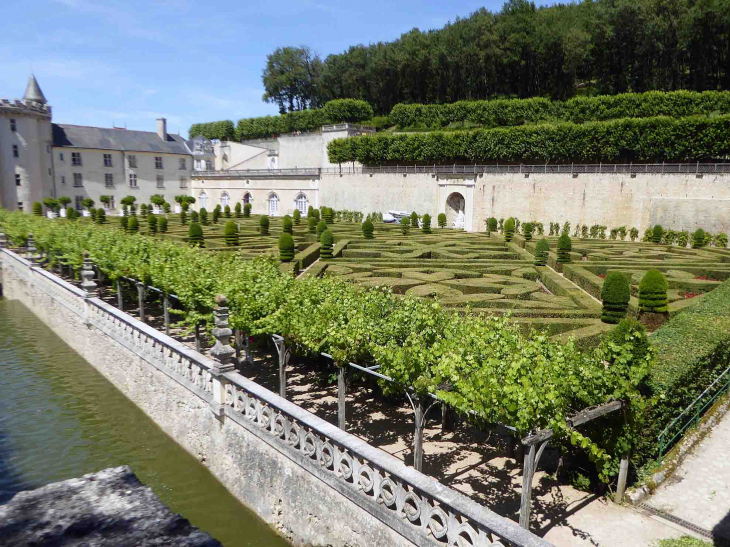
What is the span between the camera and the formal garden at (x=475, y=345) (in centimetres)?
649

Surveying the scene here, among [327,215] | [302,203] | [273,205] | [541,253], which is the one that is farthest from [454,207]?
[541,253]

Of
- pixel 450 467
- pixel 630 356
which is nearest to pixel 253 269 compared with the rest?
pixel 450 467

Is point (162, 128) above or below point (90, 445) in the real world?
above

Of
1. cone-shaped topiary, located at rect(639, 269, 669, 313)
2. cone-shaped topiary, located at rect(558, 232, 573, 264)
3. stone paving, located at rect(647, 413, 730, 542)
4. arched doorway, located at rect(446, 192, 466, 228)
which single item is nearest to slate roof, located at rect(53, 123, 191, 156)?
arched doorway, located at rect(446, 192, 466, 228)

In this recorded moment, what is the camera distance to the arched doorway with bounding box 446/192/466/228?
43594mm

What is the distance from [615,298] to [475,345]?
827 cm

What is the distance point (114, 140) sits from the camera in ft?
187

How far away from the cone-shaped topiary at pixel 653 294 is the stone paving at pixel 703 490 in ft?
20.1

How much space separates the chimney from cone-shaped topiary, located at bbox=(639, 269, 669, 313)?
5864 cm

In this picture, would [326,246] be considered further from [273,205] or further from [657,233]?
[273,205]

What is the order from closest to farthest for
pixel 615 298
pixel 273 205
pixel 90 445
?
pixel 90 445 → pixel 615 298 → pixel 273 205

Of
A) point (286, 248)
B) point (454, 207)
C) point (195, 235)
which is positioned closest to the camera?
point (286, 248)

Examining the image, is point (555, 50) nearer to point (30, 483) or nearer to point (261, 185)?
point (261, 185)

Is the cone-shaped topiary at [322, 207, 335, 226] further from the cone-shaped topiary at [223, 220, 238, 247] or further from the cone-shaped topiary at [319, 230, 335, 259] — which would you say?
A: the cone-shaped topiary at [319, 230, 335, 259]
